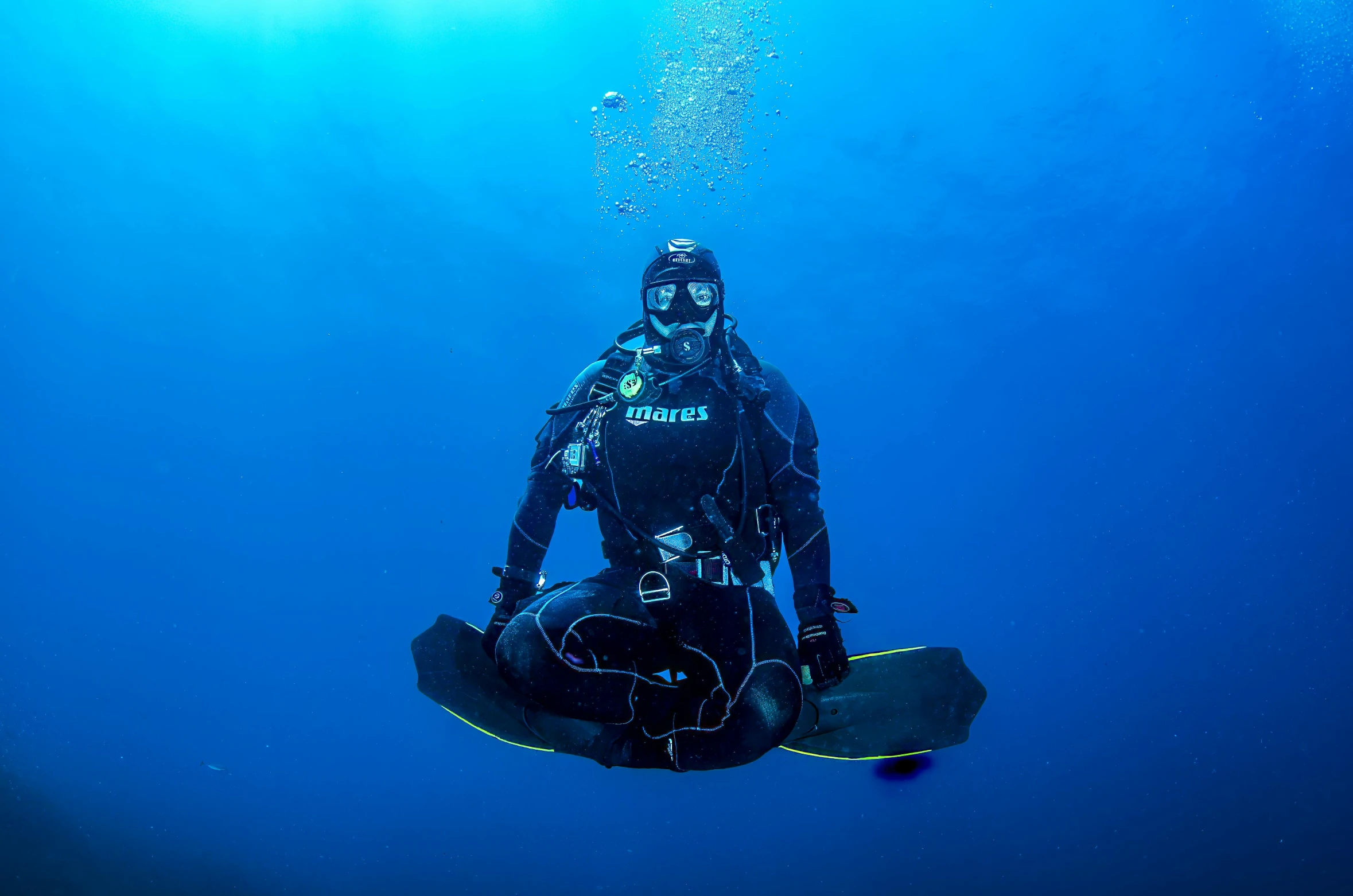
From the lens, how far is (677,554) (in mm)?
3354

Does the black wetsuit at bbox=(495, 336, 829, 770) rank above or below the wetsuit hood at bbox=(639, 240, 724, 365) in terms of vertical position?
below

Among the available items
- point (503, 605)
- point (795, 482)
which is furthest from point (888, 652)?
point (503, 605)

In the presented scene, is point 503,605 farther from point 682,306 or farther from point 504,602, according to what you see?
point 682,306

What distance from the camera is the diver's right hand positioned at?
3.34 meters

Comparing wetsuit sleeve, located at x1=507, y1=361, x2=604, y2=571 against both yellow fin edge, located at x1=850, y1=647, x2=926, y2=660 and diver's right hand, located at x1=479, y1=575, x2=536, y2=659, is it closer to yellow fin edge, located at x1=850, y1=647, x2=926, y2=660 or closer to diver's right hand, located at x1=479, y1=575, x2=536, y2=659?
Result: diver's right hand, located at x1=479, y1=575, x2=536, y2=659

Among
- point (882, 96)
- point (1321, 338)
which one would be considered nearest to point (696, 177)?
point (882, 96)

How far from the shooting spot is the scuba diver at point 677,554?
299 cm

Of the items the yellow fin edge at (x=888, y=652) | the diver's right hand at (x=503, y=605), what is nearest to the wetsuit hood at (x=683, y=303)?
the diver's right hand at (x=503, y=605)

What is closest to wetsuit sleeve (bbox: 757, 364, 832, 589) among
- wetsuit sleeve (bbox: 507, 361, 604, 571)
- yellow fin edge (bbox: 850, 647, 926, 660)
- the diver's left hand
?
the diver's left hand

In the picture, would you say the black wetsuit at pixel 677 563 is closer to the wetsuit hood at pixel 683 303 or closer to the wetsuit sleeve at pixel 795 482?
the wetsuit sleeve at pixel 795 482

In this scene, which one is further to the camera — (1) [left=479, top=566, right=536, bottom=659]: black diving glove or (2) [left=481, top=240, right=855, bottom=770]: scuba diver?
(1) [left=479, top=566, right=536, bottom=659]: black diving glove

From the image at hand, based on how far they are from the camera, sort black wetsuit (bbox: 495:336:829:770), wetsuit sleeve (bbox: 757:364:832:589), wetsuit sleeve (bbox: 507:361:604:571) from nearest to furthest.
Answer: black wetsuit (bbox: 495:336:829:770) < wetsuit sleeve (bbox: 757:364:832:589) < wetsuit sleeve (bbox: 507:361:604:571)

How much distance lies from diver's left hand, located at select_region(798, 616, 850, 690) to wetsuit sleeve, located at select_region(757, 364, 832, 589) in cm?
25

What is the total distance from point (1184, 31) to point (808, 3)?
632 cm
